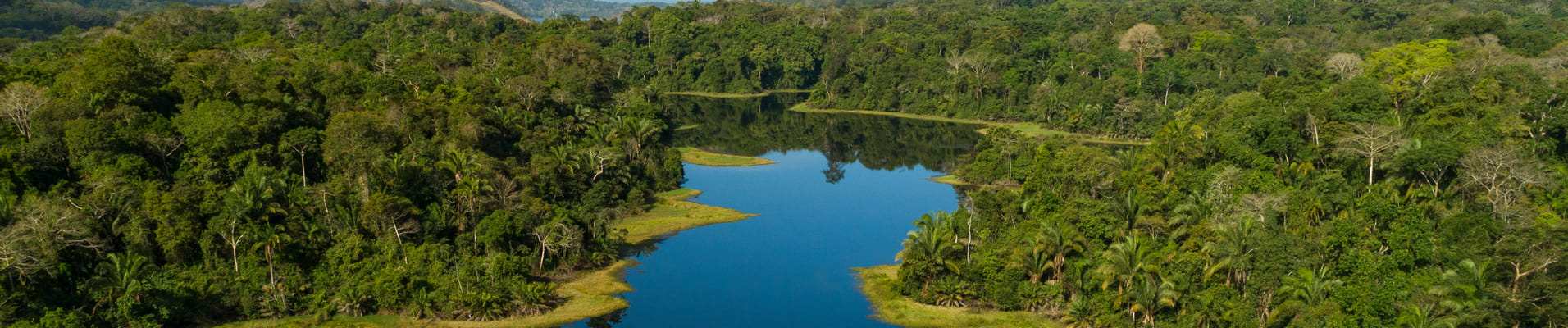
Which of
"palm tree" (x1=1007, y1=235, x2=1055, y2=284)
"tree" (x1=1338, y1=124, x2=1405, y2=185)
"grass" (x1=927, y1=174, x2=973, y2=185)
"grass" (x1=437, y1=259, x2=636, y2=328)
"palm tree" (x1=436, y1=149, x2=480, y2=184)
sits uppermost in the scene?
"tree" (x1=1338, y1=124, x2=1405, y2=185)

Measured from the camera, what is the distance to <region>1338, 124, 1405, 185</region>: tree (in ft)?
168

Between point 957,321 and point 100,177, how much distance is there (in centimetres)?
3966

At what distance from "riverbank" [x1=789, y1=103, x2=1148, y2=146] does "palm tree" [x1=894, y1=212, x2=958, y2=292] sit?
129 ft

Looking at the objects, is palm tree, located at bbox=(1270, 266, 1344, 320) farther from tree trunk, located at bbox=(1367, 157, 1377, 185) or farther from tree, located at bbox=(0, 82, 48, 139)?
tree, located at bbox=(0, 82, 48, 139)

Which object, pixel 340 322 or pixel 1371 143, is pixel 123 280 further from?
pixel 1371 143

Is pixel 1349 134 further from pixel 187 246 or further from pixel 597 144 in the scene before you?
pixel 187 246

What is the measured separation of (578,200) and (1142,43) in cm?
8624

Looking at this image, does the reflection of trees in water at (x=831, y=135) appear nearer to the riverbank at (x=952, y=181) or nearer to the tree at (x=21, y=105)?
the riverbank at (x=952, y=181)

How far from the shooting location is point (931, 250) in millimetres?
48406

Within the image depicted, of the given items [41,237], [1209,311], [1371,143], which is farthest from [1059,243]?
[41,237]

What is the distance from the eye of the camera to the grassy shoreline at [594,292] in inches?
1743

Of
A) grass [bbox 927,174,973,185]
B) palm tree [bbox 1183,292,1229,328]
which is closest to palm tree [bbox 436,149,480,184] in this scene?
palm tree [bbox 1183,292,1229,328]

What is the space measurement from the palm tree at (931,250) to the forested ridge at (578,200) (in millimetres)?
150

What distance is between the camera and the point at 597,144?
76.2m
